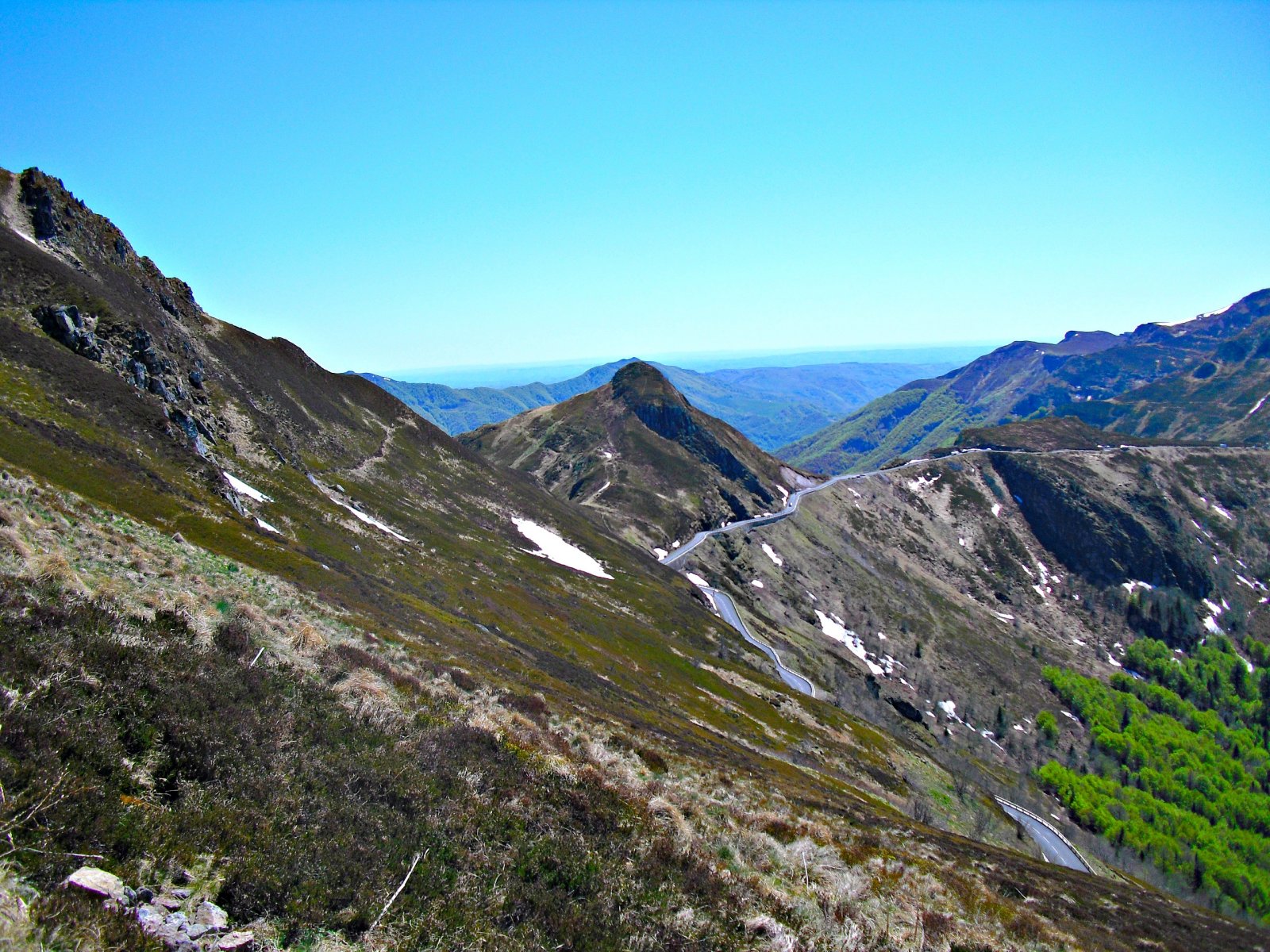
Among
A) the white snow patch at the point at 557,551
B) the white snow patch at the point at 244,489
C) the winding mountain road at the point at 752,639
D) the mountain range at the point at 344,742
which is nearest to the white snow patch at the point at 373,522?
the mountain range at the point at 344,742

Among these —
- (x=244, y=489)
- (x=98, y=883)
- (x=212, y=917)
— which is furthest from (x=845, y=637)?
(x=98, y=883)

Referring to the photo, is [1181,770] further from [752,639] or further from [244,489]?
[244,489]

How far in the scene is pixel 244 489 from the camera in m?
54.0

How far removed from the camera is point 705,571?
138875mm

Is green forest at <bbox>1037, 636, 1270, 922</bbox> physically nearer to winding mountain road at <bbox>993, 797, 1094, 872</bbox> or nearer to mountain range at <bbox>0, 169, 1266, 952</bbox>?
winding mountain road at <bbox>993, 797, 1094, 872</bbox>

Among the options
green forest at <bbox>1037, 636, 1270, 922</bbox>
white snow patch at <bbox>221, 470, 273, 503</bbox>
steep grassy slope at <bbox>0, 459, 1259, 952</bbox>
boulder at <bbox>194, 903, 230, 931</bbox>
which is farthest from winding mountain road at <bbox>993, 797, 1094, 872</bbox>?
white snow patch at <bbox>221, 470, 273, 503</bbox>

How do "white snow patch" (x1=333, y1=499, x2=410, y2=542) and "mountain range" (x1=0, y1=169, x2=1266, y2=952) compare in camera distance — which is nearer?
"mountain range" (x1=0, y1=169, x2=1266, y2=952)

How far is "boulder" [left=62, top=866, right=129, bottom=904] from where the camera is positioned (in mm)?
6938

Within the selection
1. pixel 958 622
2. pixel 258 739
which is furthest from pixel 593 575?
pixel 958 622

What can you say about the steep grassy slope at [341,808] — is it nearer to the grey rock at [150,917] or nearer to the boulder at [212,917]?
the grey rock at [150,917]

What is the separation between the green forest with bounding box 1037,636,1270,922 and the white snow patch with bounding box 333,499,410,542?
130m

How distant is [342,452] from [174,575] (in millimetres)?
78040

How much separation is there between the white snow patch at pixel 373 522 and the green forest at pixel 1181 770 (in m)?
130

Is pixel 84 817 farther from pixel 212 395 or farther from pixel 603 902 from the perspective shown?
pixel 212 395
